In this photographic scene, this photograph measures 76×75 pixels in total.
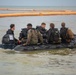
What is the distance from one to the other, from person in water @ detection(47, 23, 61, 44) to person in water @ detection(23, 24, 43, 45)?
566 millimetres

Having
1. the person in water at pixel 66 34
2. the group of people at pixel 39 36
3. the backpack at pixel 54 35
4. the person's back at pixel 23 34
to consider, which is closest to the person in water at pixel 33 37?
the group of people at pixel 39 36

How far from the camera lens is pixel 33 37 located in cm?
1700

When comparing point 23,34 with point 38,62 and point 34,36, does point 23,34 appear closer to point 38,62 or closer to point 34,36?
point 34,36

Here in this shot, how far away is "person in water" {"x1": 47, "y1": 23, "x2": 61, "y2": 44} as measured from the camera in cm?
1736

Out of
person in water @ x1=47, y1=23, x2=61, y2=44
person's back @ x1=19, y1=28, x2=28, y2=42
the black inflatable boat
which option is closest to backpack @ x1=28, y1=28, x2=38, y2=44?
the black inflatable boat

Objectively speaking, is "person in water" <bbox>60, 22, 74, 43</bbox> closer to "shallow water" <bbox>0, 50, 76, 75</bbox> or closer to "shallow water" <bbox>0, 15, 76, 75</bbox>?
"shallow water" <bbox>0, 15, 76, 75</bbox>

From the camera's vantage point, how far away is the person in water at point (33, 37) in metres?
16.8

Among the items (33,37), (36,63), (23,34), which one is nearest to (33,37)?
(33,37)

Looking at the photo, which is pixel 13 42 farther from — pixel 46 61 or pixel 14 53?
pixel 46 61

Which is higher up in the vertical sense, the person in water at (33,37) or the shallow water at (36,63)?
the person in water at (33,37)

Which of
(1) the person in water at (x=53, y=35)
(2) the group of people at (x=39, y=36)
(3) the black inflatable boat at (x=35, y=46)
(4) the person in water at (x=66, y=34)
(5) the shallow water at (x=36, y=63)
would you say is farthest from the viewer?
(4) the person in water at (x=66, y=34)

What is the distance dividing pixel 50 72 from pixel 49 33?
5416 mm

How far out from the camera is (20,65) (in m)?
13.4

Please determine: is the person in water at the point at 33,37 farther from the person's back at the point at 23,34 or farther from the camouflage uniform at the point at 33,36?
the person's back at the point at 23,34
